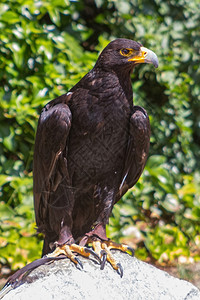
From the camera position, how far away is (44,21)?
16.6 feet

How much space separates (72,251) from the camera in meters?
2.68

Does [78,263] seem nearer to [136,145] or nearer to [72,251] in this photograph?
[72,251]

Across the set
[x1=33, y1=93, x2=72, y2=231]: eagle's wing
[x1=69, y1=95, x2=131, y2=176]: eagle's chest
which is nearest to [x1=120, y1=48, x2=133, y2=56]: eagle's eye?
[x1=69, y1=95, x2=131, y2=176]: eagle's chest

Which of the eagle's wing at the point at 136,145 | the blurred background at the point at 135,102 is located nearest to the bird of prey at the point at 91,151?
the eagle's wing at the point at 136,145

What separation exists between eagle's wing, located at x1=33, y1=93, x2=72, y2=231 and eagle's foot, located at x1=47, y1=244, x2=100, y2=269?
0.28 meters

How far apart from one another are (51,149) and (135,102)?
2198 millimetres

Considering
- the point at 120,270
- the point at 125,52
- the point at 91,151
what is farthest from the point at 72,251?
the point at 125,52

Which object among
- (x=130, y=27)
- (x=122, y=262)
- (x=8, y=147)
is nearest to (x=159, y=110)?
(x=130, y=27)

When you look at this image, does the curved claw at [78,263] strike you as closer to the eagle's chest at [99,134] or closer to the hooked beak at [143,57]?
the eagle's chest at [99,134]

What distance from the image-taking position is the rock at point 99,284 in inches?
96.8

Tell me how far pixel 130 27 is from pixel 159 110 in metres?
0.94

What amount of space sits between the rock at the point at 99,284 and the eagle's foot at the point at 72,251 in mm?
34

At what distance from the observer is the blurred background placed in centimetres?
439

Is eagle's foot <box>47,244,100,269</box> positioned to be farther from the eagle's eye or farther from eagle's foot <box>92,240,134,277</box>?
the eagle's eye
